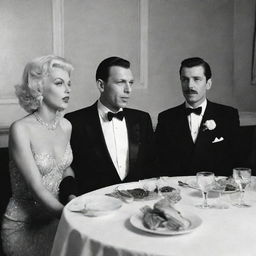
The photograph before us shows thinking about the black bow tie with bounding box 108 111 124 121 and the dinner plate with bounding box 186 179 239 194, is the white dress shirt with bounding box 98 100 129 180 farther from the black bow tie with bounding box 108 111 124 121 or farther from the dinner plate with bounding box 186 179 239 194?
the dinner plate with bounding box 186 179 239 194

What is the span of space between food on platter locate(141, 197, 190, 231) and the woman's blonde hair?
133cm

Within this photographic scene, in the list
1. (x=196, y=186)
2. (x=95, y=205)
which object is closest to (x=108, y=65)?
(x=196, y=186)

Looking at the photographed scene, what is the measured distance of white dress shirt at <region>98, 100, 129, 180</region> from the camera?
10.9ft

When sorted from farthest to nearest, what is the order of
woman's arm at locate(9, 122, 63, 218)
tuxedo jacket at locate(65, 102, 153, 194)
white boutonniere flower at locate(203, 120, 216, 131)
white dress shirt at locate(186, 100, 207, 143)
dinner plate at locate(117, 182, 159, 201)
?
white dress shirt at locate(186, 100, 207, 143), white boutonniere flower at locate(203, 120, 216, 131), tuxedo jacket at locate(65, 102, 153, 194), woman's arm at locate(9, 122, 63, 218), dinner plate at locate(117, 182, 159, 201)

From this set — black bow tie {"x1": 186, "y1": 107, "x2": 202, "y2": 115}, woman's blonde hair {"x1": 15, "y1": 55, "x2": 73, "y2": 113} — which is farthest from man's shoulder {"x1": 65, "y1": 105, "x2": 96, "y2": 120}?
black bow tie {"x1": 186, "y1": 107, "x2": 202, "y2": 115}

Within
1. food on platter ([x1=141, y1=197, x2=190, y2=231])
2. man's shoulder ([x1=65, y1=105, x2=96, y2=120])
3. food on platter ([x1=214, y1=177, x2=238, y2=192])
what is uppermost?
man's shoulder ([x1=65, y1=105, x2=96, y2=120])

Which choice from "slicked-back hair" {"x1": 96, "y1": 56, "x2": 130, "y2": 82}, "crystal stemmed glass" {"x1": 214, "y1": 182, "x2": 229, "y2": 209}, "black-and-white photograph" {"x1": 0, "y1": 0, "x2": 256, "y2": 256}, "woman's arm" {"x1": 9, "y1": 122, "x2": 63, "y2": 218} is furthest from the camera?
"slicked-back hair" {"x1": 96, "y1": 56, "x2": 130, "y2": 82}

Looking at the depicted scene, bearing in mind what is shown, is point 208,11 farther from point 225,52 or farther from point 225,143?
point 225,143

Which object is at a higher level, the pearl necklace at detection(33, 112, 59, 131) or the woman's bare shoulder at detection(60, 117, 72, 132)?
the pearl necklace at detection(33, 112, 59, 131)

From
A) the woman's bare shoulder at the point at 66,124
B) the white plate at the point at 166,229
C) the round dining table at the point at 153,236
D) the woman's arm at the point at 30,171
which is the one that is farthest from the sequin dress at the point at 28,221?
the white plate at the point at 166,229

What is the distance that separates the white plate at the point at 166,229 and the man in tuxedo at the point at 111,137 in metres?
1.36

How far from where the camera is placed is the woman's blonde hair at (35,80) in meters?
2.77

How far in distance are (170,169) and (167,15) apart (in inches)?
77.9

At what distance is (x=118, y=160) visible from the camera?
131 inches
